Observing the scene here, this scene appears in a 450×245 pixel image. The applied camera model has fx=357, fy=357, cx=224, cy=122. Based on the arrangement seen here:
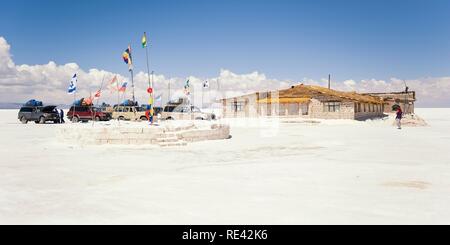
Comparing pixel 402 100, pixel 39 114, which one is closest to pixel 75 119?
pixel 39 114

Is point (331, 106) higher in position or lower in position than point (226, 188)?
higher

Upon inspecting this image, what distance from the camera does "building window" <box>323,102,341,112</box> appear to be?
40.7 meters

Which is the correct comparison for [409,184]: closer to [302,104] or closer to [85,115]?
[85,115]

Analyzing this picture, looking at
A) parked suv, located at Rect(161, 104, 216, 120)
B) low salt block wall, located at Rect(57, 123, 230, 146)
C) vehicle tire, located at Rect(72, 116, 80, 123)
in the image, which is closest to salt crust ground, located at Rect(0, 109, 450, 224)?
low salt block wall, located at Rect(57, 123, 230, 146)

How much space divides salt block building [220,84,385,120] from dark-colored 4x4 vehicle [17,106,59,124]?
2102 cm

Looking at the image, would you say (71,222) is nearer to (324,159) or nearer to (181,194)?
(181,194)

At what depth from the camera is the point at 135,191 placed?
289 inches

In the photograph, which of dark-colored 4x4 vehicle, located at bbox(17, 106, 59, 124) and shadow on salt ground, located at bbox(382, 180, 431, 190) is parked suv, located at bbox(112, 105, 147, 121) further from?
shadow on salt ground, located at bbox(382, 180, 431, 190)

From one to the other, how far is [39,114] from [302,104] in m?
29.2

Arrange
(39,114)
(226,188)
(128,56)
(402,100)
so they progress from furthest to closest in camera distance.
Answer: (402,100)
(39,114)
(128,56)
(226,188)

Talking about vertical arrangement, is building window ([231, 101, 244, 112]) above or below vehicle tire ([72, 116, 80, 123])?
above

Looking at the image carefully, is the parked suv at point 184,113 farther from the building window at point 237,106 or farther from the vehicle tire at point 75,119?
the building window at point 237,106

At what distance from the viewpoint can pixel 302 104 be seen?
43531mm
